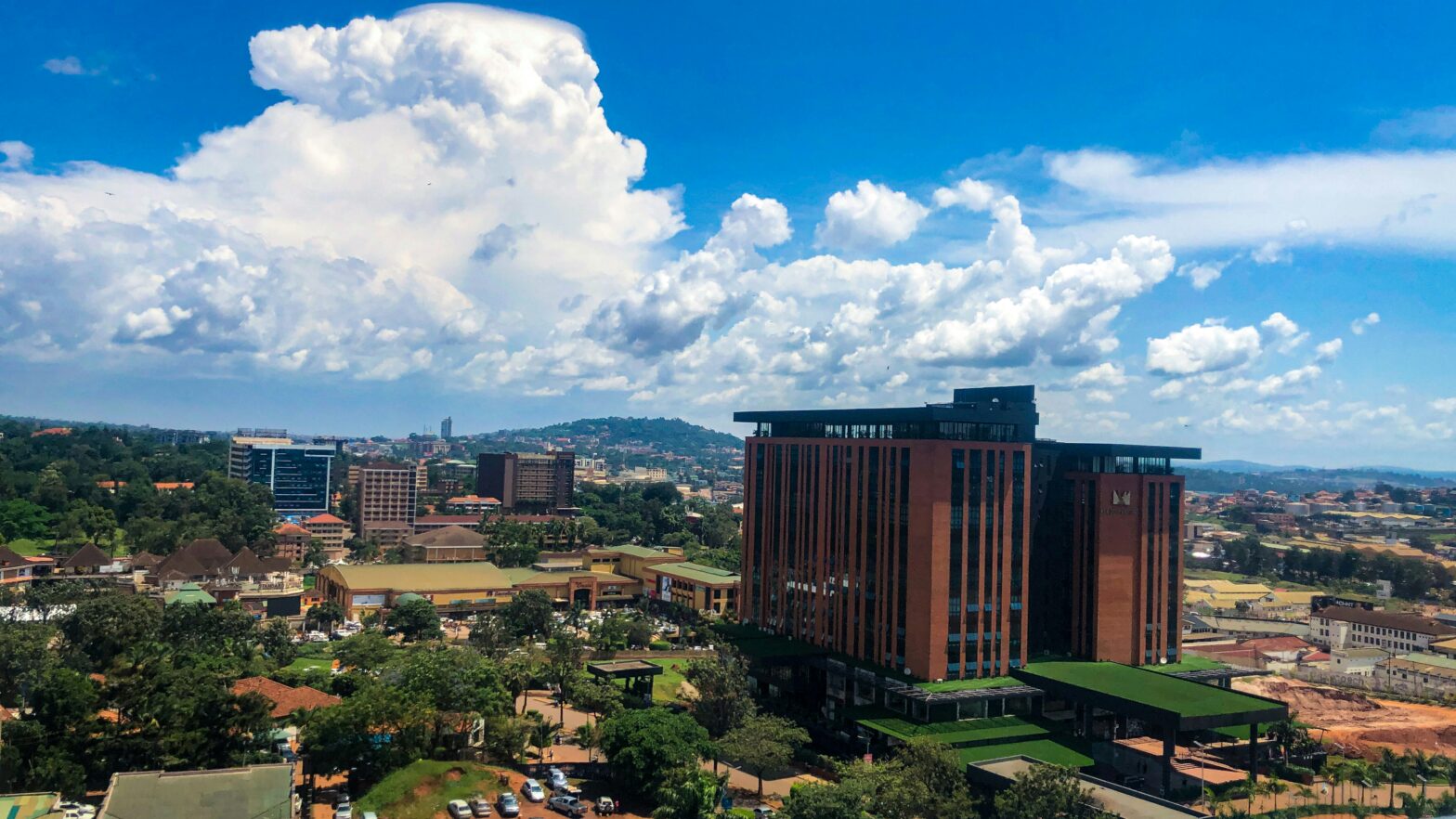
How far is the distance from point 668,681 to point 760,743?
31.1 m

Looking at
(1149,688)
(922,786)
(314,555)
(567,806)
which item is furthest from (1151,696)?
(314,555)

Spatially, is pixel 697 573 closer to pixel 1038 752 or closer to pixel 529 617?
pixel 529 617

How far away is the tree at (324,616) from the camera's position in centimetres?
10481

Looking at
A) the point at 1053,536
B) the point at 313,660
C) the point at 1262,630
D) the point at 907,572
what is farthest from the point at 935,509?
the point at 1262,630

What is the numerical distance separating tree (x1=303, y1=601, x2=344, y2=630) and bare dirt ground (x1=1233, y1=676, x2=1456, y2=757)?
91.4 meters

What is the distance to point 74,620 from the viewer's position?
74.4m

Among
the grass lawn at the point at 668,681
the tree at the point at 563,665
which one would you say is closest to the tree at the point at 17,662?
the tree at the point at 563,665

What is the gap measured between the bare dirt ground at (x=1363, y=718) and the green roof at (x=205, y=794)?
69200 mm

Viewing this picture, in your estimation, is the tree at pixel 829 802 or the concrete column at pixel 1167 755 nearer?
the tree at pixel 829 802

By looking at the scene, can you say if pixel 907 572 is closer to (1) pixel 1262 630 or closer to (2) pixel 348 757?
(2) pixel 348 757

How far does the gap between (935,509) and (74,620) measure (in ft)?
213

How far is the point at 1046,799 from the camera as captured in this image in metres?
42.9

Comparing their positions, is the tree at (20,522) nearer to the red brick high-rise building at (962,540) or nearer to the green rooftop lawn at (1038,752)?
the red brick high-rise building at (962,540)

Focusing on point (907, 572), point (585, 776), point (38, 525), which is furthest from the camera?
point (38, 525)
